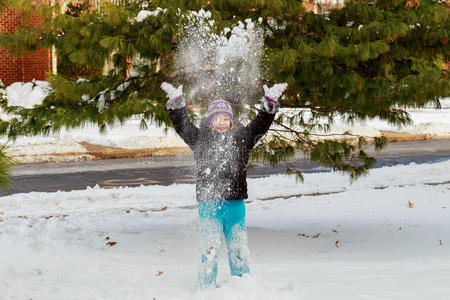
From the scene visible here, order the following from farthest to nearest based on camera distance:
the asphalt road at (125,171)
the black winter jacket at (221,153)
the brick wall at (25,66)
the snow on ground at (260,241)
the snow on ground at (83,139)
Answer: the brick wall at (25,66) < the snow on ground at (83,139) < the asphalt road at (125,171) < the snow on ground at (260,241) < the black winter jacket at (221,153)

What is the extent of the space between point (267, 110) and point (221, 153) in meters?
0.46

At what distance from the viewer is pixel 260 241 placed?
709 centimetres

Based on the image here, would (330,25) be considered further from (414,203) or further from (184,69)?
(414,203)

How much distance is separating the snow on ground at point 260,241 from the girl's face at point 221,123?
111cm

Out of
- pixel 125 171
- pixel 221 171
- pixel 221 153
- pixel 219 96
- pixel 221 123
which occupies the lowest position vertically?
pixel 125 171

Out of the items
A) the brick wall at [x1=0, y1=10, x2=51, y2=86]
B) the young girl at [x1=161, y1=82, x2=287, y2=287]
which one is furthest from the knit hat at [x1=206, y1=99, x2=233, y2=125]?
the brick wall at [x1=0, y1=10, x2=51, y2=86]

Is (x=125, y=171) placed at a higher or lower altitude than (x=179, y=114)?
lower

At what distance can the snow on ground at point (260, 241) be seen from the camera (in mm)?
4484

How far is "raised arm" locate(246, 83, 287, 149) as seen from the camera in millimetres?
4328

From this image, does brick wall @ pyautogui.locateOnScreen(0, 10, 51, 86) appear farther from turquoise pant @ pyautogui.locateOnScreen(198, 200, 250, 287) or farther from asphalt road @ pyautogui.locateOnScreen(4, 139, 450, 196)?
turquoise pant @ pyautogui.locateOnScreen(198, 200, 250, 287)

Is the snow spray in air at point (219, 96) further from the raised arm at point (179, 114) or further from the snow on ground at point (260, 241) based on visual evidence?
the snow on ground at point (260, 241)

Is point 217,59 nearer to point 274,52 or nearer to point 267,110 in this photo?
point 274,52

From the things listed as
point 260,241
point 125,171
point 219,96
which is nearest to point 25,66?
point 125,171

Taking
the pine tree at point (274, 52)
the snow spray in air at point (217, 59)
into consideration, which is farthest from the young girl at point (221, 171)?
the snow spray in air at point (217, 59)
